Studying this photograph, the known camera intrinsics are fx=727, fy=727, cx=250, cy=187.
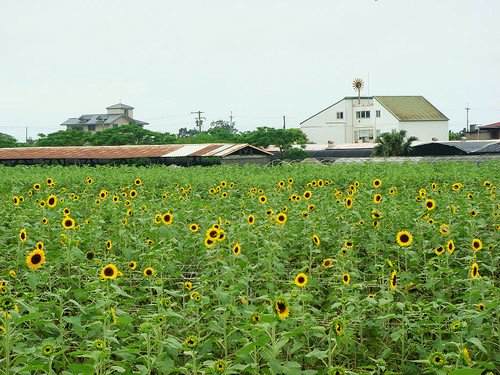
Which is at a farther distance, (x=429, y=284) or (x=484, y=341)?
(x=429, y=284)

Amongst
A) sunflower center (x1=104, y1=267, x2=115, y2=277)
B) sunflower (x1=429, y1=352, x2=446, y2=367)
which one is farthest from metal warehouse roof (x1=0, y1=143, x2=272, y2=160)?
sunflower (x1=429, y1=352, x2=446, y2=367)

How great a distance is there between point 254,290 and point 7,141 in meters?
52.8

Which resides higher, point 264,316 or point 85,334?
point 264,316

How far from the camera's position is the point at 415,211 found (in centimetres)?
724

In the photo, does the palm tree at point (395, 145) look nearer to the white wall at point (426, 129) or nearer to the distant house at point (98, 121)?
the white wall at point (426, 129)

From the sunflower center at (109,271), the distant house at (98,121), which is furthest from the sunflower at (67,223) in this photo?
the distant house at (98,121)

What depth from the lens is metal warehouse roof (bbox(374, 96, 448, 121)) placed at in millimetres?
52062

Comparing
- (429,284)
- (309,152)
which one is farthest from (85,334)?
(309,152)

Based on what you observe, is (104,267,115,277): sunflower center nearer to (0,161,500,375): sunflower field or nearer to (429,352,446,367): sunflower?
(0,161,500,375): sunflower field

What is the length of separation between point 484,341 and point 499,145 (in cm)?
2770

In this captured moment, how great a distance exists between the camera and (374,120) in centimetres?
5309

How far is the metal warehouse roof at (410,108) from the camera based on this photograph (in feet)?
171

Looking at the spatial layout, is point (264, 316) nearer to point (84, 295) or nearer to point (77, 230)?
point (84, 295)

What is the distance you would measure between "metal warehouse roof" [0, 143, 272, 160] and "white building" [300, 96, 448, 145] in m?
21.4
